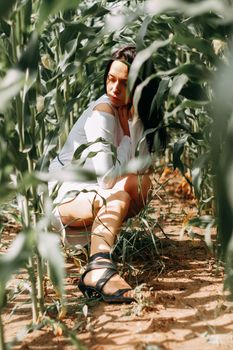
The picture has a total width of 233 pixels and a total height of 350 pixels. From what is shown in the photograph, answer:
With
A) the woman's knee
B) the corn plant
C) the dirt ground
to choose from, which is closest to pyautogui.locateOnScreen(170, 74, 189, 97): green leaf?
the corn plant

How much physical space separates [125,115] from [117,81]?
23cm

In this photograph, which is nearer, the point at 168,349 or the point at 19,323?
the point at 168,349

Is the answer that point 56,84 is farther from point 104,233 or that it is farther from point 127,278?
point 127,278

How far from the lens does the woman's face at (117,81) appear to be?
1.78 meters

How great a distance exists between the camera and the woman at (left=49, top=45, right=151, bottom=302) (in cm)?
160

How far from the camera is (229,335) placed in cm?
129

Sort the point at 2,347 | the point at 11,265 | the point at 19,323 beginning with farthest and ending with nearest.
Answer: the point at 19,323 → the point at 2,347 → the point at 11,265

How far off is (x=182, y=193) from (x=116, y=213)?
5.09 feet

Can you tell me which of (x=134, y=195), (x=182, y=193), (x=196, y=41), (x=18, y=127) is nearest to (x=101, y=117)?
(x=134, y=195)

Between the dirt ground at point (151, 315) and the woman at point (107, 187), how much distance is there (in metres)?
0.08

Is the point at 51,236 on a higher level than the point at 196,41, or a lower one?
lower

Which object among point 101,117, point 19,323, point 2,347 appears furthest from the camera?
point 101,117

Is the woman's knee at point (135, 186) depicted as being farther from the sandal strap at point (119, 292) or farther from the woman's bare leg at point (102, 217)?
the sandal strap at point (119, 292)

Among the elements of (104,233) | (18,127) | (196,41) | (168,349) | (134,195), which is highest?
(196,41)
